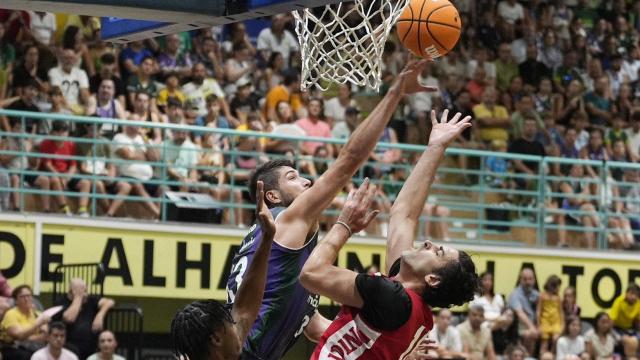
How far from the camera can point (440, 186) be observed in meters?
16.0

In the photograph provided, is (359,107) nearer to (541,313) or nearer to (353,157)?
(541,313)

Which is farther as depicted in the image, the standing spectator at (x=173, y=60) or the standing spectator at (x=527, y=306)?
the standing spectator at (x=527, y=306)

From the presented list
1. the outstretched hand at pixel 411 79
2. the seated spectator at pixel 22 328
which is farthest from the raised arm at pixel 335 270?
the seated spectator at pixel 22 328

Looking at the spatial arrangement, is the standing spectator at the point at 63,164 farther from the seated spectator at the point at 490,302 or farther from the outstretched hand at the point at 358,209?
the outstretched hand at the point at 358,209

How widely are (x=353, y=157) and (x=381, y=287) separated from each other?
2.70ft

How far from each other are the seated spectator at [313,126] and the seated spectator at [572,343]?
366 cm

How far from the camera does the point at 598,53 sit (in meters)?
20.3

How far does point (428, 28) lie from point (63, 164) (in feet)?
25.8

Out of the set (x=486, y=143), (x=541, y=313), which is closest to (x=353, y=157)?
(x=541, y=313)

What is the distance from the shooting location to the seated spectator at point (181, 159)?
15.1 metres

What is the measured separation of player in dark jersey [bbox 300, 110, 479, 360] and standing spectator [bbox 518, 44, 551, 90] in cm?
1354

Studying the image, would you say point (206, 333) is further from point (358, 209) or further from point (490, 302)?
point (490, 302)

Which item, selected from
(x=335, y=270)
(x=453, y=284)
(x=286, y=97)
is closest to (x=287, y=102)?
(x=286, y=97)

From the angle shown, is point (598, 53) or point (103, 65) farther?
point (598, 53)
